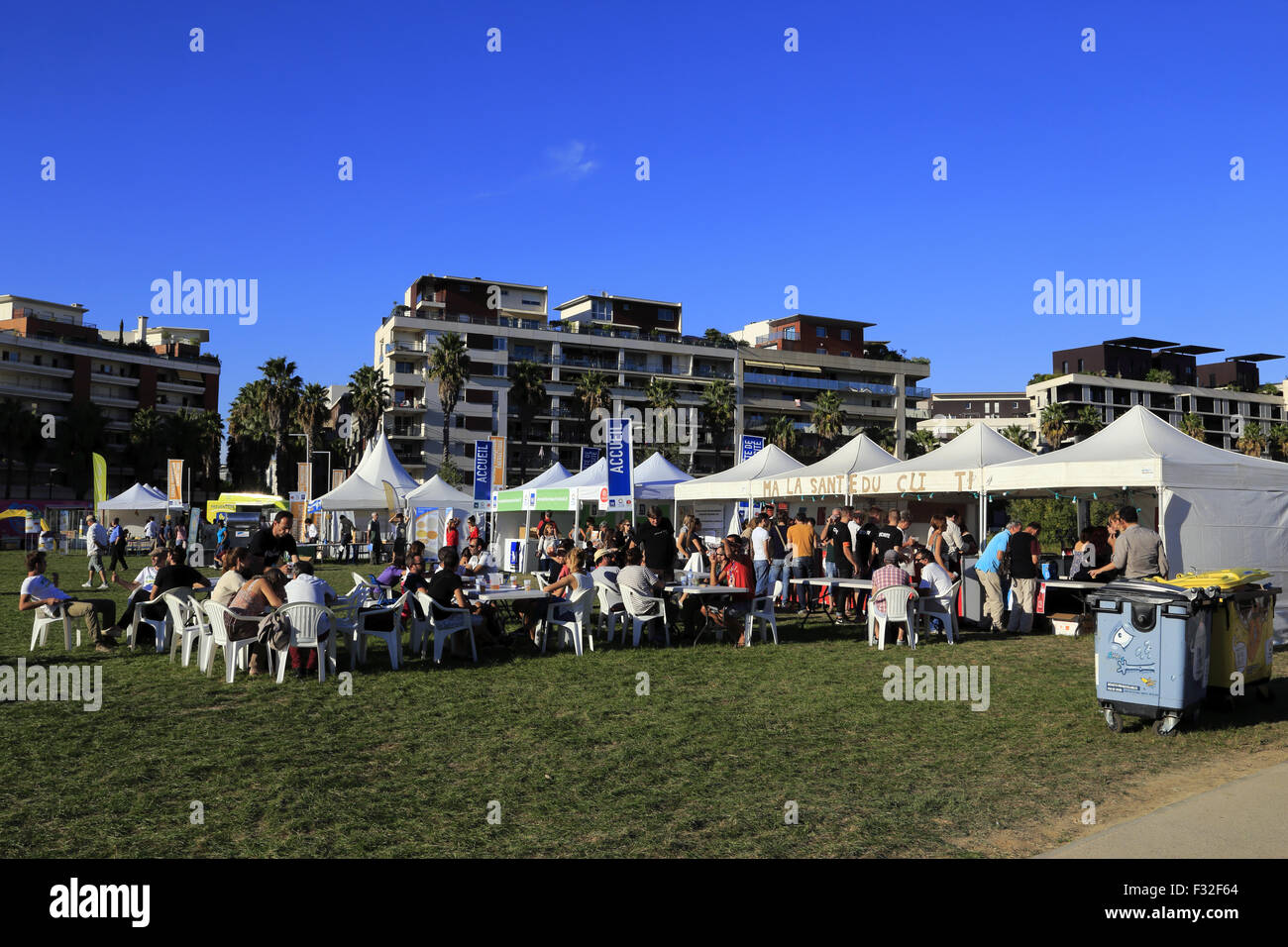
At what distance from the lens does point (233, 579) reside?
33.6 feet

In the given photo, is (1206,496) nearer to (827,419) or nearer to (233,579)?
(233,579)

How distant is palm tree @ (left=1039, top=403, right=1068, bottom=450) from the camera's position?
81.3 metres

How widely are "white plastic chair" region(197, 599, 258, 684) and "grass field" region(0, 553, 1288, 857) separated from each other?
0.20 metres

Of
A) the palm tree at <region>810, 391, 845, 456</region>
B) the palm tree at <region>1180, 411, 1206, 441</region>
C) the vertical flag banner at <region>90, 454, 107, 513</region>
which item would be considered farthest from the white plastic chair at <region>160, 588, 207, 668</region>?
the palm tree at <region>1180, 411, 1206, 441</region>

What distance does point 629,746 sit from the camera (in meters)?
6.79

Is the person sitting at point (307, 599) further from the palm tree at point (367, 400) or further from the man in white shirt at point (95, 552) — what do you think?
the palm tree at point (367, 400)

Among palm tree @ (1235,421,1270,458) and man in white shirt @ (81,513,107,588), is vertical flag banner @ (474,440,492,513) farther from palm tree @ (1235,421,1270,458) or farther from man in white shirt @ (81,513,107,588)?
palm tree @ (1235,421,1270,458)

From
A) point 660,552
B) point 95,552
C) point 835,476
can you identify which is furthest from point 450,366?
point 660,552

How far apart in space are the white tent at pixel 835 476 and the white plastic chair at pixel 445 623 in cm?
938

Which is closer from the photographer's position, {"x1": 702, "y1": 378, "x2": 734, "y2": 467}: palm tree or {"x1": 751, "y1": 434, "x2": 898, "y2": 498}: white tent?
{"x1": 751, "y1": 434, "x2": 898, "y2": 498}: white tent

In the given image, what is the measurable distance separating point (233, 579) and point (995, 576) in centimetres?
970
